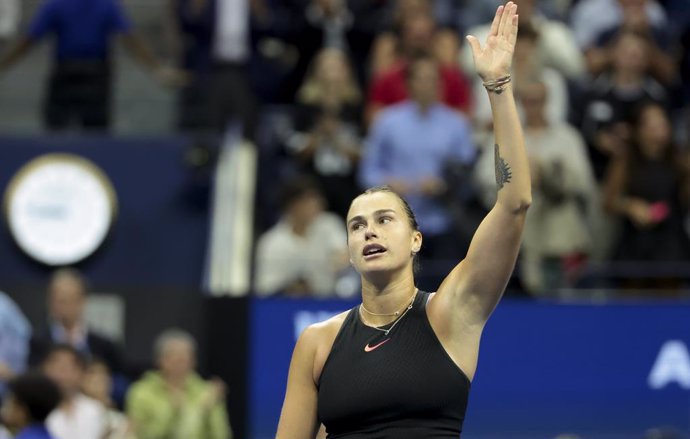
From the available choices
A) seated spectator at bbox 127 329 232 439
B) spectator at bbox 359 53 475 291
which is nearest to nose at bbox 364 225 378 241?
seated spectator at bbox 127 329 232 439

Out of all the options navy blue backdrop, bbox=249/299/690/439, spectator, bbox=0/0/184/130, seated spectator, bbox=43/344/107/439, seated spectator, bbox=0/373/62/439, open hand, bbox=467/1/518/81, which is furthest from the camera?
spectator, bbox=0/0/184/130

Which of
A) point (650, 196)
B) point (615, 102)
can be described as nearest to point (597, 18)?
point (615, 102)

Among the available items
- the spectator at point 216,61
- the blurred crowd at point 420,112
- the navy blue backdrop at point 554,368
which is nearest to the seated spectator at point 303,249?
the blurred crowd at point 420,112

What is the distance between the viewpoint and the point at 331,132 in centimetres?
1170

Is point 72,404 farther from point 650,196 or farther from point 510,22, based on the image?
point 510,22

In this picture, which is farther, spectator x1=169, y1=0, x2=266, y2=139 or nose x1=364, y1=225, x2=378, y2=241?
spectator x1=169, y1=0, x2=266, y2=139

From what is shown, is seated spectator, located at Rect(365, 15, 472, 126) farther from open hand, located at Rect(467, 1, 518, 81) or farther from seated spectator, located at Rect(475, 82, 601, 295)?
open hand, located at Rect(467, 1, 518, 81)

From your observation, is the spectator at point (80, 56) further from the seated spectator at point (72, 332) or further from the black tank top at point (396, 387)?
the black tank top at point (396, 387)

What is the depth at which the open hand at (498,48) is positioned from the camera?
4.26 meters

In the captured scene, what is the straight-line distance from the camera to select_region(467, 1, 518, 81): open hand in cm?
426

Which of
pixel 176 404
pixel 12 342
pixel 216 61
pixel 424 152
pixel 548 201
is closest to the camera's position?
pixel 176 404

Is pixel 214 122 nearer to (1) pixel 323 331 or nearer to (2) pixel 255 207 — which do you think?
(2) pixel 255 207

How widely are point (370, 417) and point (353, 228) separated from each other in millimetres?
553

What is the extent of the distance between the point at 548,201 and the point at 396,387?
23.3 ft
